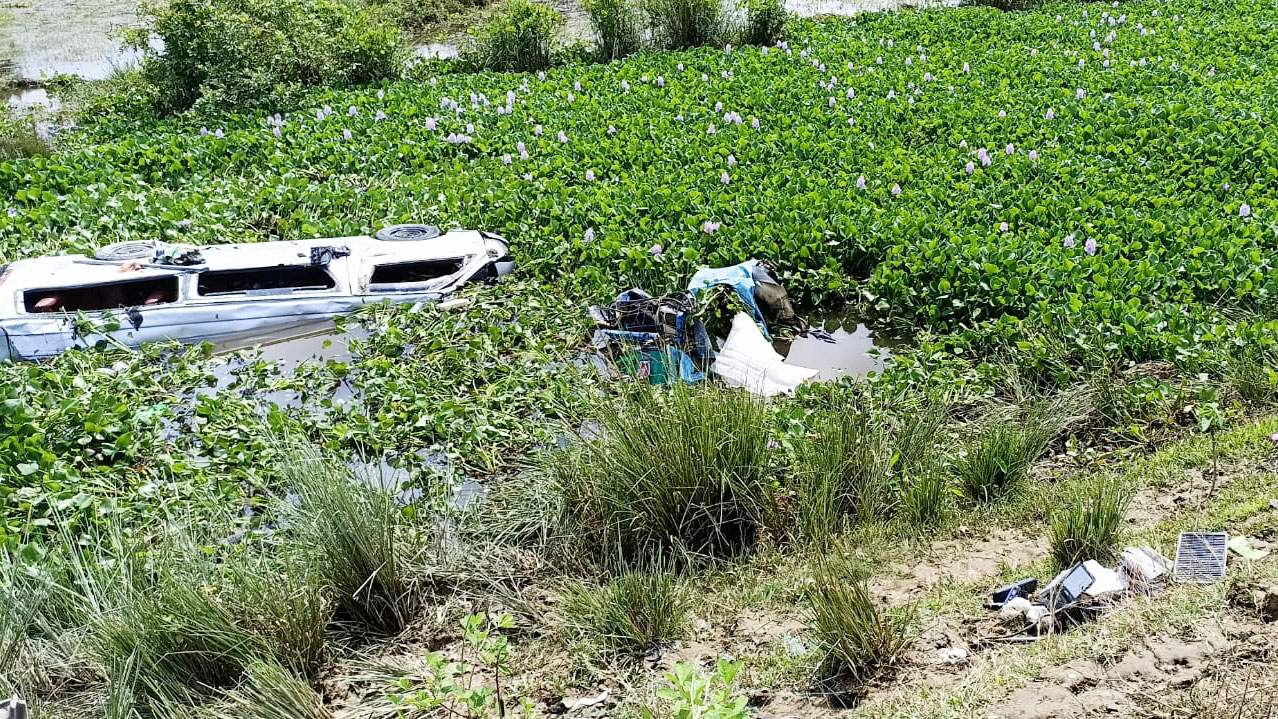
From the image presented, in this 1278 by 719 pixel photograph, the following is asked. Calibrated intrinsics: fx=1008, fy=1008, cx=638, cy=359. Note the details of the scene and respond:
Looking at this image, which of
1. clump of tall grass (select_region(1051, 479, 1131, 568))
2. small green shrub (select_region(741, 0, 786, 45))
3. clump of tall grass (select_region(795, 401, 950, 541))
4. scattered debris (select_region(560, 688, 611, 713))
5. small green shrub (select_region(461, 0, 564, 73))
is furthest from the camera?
small green shrub (select_region(741, 0, 786, 45))

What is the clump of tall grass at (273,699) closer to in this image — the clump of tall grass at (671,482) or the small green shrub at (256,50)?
the clump of tall grass at (671,482)

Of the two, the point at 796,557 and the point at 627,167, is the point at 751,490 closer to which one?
the point at 796,557

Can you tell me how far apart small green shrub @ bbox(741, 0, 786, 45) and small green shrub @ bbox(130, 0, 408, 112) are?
211 inches

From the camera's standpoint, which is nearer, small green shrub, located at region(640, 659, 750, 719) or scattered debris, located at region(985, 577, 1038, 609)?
small green shrub, located at region(640, 659, 750, 719)

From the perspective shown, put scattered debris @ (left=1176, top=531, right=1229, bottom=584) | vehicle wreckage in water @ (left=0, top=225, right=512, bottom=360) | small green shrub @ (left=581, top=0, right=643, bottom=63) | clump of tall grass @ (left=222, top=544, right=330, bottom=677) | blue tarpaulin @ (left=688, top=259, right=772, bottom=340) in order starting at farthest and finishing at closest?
small green shrub @ (left=581, top=0, right=643, bottom=63) → blue tarpaulin @ (left=688, top=259, right=772, bottom=340) → vehicle wreckage in water @ (left=0, top=225, right=512, bottom=360) → clump of tall grass @ (left=222, top=544, right=330, bottom=677) → scattered debris @ (left=1176, top=531, right=1229, bottom=584)

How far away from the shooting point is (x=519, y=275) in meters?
8.90

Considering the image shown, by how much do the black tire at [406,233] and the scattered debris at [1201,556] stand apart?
624cm

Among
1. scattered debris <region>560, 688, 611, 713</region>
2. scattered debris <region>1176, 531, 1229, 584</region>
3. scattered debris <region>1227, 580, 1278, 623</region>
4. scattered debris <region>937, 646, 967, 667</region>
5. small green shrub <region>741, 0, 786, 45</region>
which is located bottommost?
scattered debris <region>560, 688, 611, 713</region>

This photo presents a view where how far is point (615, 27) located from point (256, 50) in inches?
208

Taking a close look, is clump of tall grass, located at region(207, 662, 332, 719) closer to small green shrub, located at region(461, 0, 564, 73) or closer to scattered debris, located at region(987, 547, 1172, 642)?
scattered debris, located at region(987, 547, 1172, 642)

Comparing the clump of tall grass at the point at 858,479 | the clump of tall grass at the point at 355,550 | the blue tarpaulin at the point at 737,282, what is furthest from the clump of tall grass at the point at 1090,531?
the blue tarpaulin at the point at 737,282

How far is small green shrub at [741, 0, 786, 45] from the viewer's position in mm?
15664

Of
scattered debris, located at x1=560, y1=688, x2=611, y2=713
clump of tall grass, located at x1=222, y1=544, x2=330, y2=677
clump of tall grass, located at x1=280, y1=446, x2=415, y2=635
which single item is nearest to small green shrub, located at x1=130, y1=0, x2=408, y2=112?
clump of tall grass, located at x1=280, y1=446, x2=415, y2=635

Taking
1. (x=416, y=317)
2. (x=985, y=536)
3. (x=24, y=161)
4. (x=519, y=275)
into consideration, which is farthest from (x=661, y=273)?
(x=24, y=161)
